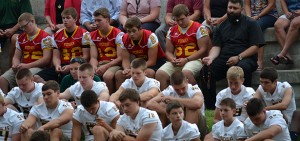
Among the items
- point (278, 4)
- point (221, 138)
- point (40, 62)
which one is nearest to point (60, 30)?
point (40, 62)

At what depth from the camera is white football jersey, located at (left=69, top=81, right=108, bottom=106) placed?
11834 mm

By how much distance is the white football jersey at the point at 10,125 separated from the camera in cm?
1140

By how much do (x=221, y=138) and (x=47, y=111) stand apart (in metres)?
2.56

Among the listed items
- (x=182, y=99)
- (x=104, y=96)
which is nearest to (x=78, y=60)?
(x=104, y=96)

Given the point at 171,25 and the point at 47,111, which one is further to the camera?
the point at 171,25

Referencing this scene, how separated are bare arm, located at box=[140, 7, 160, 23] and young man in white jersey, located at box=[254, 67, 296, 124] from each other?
10.6 ft

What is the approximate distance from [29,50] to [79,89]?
232cm

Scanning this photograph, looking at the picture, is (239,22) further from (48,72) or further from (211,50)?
(48,72)

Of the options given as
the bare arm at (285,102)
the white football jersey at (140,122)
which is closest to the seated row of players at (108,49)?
the bare arm at (285,102)

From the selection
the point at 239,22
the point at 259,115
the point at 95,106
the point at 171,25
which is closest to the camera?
the point at 259,115

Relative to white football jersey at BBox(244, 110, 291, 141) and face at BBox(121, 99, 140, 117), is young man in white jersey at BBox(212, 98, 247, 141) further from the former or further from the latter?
face at BBox(121, 99, 140, 117)

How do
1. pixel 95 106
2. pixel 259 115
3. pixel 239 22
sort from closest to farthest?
1. pixel 259 115
2. pixel 95 106
3. pixel 239 22

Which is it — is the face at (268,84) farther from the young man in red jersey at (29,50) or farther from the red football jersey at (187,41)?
the young man in red jersey at (29,50)

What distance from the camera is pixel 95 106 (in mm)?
10805
